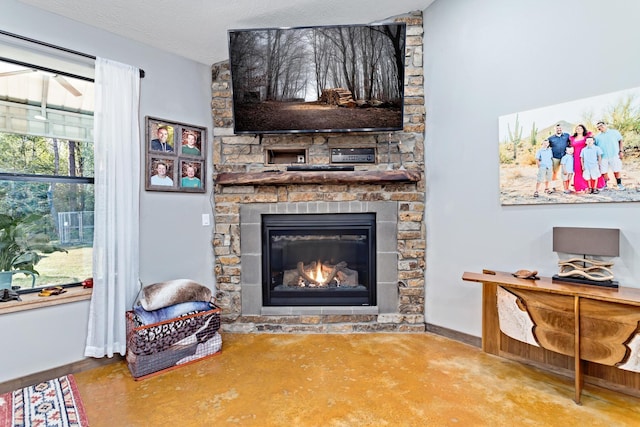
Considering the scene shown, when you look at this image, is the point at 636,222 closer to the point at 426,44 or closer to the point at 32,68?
the point at 426,44

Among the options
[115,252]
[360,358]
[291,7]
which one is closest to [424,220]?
[360,358]

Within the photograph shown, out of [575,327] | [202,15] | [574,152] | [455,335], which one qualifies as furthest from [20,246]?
[574,152]

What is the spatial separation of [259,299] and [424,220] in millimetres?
1629

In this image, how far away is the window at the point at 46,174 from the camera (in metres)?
2.04

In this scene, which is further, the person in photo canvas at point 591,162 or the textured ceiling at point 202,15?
the textured ceiling at point 202,15

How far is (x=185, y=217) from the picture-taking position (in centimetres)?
278

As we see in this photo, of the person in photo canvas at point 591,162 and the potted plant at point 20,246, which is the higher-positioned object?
the person in photo canvas at point 591,162

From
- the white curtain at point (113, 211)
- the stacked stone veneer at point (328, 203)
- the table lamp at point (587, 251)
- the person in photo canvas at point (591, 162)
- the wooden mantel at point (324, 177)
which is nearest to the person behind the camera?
the table lamp at point (587, 251)

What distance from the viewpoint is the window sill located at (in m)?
1.91

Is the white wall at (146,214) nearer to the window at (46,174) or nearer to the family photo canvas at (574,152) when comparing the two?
the window at (46,174)

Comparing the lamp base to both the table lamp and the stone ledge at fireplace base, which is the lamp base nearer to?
the table lamp

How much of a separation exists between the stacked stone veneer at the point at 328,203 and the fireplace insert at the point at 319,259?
87 millimetres

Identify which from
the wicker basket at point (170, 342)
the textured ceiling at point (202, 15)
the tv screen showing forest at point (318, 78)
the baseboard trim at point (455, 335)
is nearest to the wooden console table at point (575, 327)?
the baseboard trim at point (455, 335)

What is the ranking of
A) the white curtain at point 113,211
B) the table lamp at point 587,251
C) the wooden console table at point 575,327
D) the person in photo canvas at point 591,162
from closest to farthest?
the wooden console table at point 575,327 → the table lamp at point 587,251 → the person in photo canvas at point 591,162 → the white curtain at point 113,211
